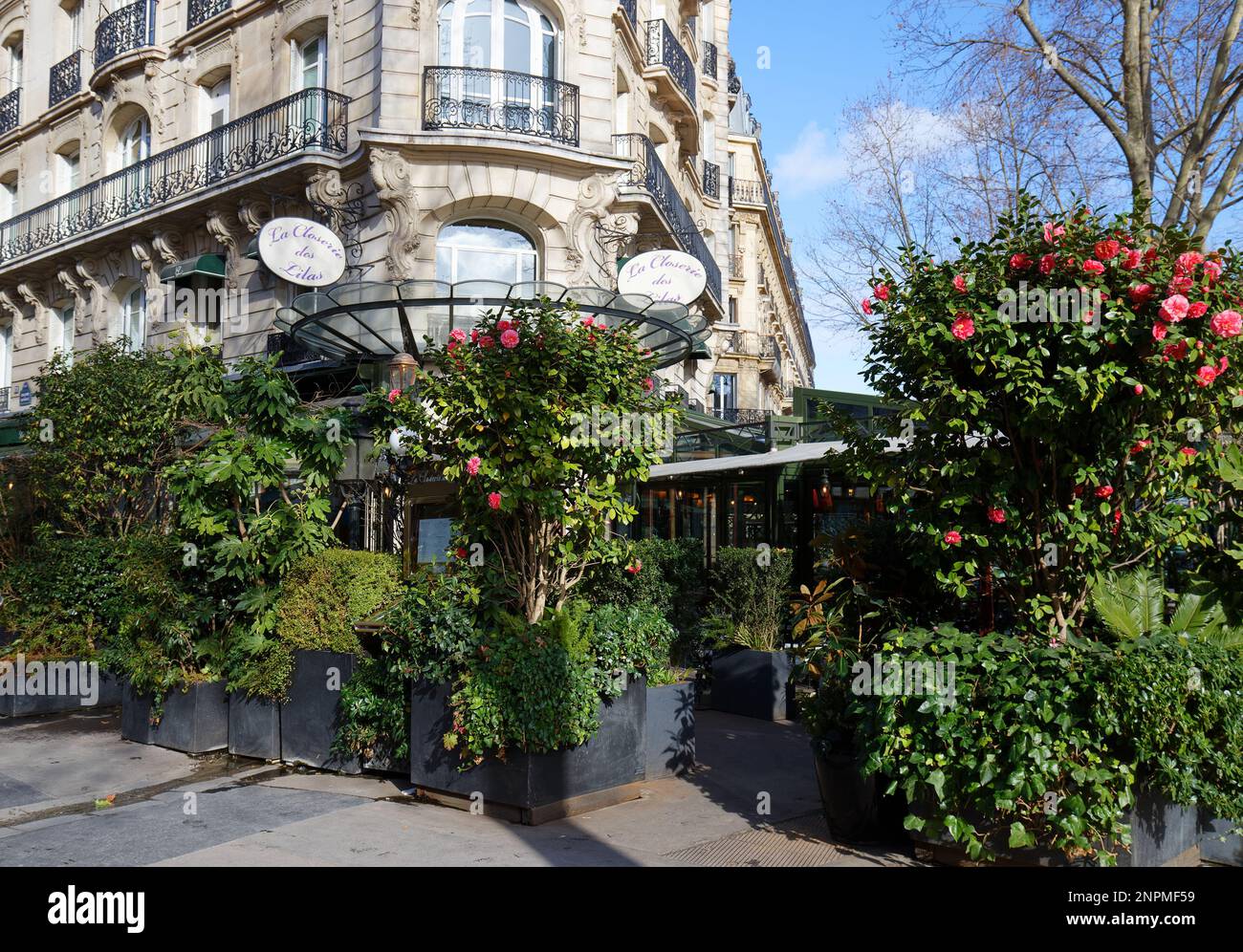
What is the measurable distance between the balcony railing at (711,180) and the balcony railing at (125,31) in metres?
12.7

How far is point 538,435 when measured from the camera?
20.9ft

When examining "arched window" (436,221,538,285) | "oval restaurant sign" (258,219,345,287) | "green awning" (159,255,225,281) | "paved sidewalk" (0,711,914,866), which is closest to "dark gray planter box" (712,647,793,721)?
"paved sidewalk" (0,711,914,866)

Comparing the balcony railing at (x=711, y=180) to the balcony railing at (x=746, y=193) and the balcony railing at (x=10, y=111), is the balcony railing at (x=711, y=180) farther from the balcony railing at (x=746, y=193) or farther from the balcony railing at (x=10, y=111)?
the balcony railing at (x=10, y=111)

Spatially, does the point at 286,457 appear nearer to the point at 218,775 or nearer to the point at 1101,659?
the point at 218,775

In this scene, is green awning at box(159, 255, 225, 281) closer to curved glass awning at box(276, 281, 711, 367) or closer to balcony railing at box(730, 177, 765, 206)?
curved glass awning at box(276, 281, 711, 367)

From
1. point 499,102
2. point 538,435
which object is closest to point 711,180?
point 499,102

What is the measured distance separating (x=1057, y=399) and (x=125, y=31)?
75.8 ft

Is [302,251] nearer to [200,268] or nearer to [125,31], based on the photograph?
[200,268]

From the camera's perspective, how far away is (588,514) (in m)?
6.88

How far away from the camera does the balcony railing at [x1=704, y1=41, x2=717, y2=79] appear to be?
25828 mm

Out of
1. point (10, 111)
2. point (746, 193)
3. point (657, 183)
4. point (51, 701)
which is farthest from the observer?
point (746, 193)

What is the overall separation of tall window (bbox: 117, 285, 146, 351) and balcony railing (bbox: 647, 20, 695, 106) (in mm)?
11758

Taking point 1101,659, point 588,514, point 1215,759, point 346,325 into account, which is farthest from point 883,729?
point 346,325

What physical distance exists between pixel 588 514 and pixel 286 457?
298cm
